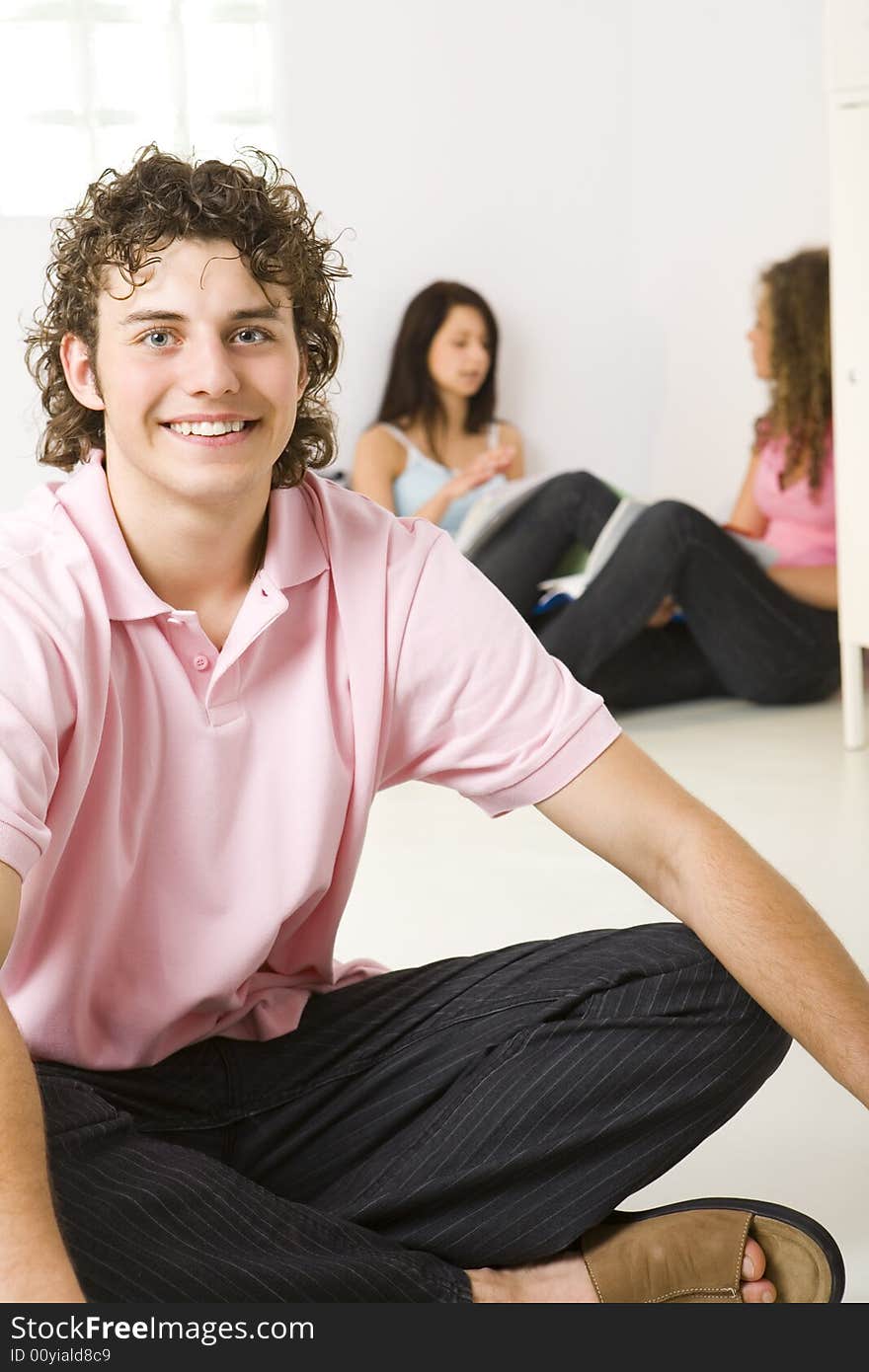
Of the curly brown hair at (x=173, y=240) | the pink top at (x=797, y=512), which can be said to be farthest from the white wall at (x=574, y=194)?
the curly brown hair at (x=173, y=240)

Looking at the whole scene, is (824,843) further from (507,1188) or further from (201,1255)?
(201,1255)

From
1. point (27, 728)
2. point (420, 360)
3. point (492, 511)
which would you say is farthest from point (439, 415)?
point (27, 728)

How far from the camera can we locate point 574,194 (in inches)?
172

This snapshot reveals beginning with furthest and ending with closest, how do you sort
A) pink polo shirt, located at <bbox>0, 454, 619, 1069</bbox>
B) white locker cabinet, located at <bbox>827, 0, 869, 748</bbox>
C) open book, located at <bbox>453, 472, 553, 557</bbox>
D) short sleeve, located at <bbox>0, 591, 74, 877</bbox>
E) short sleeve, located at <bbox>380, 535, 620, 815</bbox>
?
open book, located at <bbox>453, 472, 553, 557</bbox> < white locker cabinet, located at <bbox>827, 0, 869, 748</bbox> < short sleeve, located at <bbox>380, 535, 620, 815</bbox> < pink polo shirt, located at <bbox>0, 454, 619, 1069</bbox> < short sleeve, located at <bbox>0, 591, 74, 877</bbox>

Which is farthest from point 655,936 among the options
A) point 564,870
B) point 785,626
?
point 785,626

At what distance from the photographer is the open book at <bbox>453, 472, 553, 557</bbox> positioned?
3420 millimetres

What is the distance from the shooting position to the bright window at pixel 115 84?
3.85 m

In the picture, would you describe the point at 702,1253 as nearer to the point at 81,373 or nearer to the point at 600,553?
the point at 81,373

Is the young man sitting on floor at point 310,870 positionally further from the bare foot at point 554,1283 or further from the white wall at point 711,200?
the white wall at point 711,200

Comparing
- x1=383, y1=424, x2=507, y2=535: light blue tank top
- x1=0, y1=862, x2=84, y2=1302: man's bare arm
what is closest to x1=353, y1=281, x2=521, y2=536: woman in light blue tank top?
x1=383, y1=424, x2=507, y2=535: light blue tank top

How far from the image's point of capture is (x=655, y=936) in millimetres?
1280

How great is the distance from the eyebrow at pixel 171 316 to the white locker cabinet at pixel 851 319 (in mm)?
1924

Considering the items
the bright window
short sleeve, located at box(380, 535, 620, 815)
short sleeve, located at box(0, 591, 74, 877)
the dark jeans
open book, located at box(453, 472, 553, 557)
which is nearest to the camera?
short sleeve, located at box(0, 591, 74, 877)

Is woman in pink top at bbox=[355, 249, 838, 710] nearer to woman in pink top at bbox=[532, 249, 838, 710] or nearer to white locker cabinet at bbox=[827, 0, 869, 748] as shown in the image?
woman in pink top at bbox=[532, 249, 838, 710]
